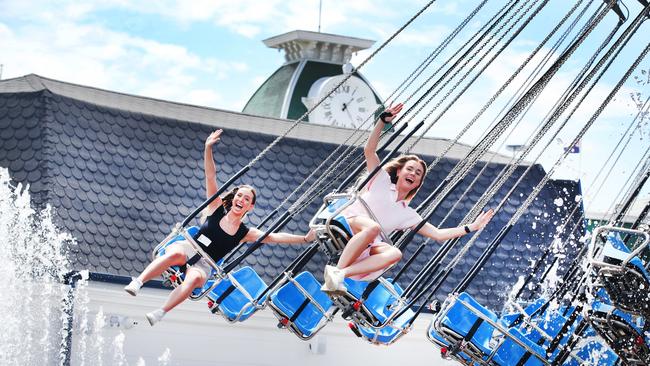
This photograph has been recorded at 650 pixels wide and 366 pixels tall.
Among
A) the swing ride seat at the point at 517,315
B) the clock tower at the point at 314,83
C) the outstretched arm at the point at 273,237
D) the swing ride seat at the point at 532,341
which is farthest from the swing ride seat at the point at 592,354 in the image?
the clock tower at the point at 314,83

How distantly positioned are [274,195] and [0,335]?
5.35 meters

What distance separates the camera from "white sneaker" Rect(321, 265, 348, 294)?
1315 centimetres

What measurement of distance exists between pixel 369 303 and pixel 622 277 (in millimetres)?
2663

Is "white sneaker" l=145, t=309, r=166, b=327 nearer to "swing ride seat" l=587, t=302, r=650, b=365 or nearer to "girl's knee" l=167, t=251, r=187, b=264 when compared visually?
"girl's knee" l=167, t=251, r=187, b=264

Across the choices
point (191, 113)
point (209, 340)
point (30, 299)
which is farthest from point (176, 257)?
point (191, 113)

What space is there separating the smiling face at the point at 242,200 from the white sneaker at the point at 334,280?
1.85m

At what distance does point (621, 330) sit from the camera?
43.6 ft

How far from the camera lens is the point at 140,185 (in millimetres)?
21484

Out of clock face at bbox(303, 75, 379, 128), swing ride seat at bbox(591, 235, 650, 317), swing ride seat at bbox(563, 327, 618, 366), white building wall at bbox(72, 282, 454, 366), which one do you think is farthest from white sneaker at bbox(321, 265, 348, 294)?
clock face at bbox(303, 75, 379, 128)

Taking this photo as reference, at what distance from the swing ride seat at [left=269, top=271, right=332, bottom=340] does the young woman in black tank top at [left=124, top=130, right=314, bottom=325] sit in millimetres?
503

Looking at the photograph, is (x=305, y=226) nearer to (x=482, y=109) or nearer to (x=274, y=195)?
(x=274, y=195)

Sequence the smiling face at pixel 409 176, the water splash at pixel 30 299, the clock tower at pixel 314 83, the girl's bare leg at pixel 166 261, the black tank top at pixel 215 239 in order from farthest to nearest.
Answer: the clock tower at pixel 314 83 → the water splash at pixel 30 299 → the black tank top at pixel 215 239 → the girl's bare leg at pixel 166 261 → the smiling face at pixel 409 176

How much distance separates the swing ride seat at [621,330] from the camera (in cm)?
1319

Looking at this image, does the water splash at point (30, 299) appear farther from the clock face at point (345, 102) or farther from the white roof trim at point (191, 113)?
the clock face at point (345, 102)
